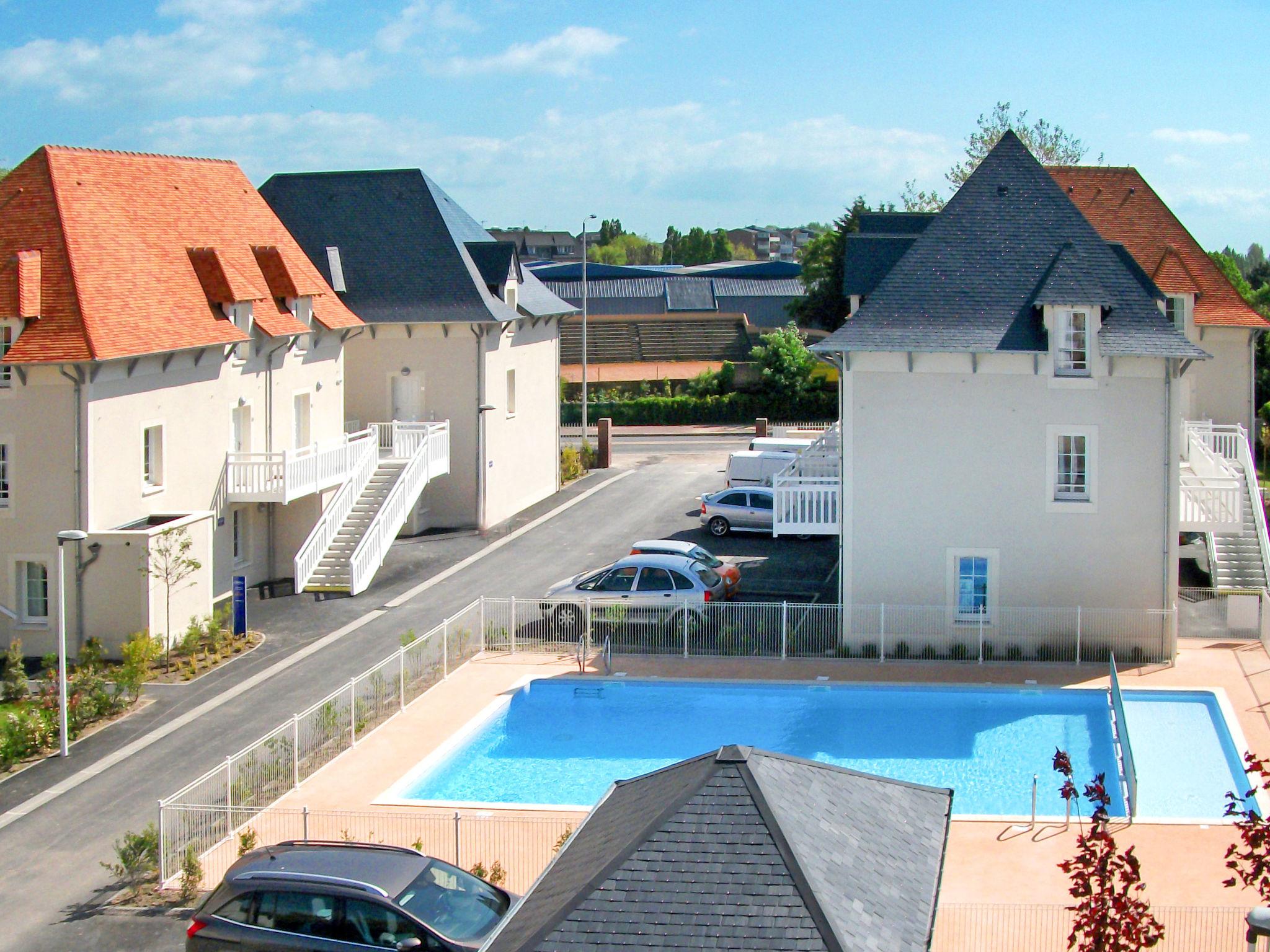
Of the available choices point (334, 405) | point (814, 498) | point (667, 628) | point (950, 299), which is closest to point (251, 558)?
point (334, 405)

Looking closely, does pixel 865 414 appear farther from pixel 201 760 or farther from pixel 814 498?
pixel 201 760

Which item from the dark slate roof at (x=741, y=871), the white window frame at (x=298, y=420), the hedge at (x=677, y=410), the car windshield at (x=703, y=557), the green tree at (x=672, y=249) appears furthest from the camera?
the green tree at (x=672, y=249)

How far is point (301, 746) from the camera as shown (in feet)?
72.2

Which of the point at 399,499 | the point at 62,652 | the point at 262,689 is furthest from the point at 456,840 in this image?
the point at 399,499

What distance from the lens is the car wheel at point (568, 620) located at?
29.0 meters

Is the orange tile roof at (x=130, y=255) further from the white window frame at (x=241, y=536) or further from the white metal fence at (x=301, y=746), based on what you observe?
the white metal fence at (x=301, y=746)

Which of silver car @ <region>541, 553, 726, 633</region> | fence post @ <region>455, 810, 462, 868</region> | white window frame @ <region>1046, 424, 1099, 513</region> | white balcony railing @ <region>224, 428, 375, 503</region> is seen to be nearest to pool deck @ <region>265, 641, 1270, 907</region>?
silver car @ <region>541, 553, 726, 633</region>

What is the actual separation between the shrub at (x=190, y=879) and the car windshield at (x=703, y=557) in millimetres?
15267

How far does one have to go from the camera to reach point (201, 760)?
72.8ft

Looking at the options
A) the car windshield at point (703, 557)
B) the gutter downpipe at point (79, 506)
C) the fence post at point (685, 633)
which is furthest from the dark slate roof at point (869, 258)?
the gutter downpipe at point (79, 506)

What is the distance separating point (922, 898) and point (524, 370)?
35442 mm

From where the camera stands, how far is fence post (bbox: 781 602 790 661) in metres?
27.6

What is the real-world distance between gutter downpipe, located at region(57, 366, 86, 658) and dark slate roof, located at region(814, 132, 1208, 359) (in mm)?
13557

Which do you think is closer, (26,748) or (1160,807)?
(1160,807)
